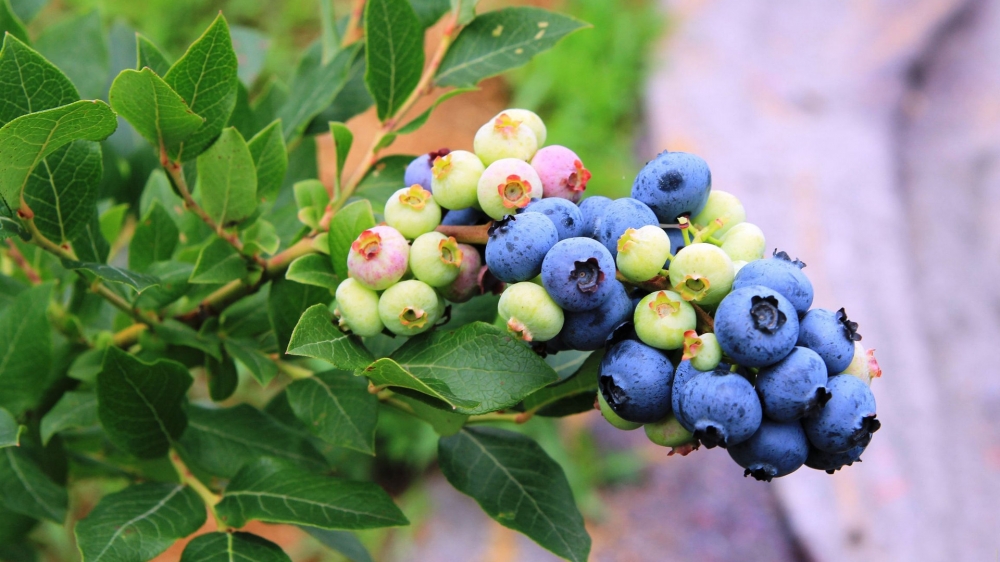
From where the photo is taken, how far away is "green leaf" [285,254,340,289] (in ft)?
2.47

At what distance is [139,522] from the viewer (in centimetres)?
84

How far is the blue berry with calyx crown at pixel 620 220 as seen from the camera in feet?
2.17

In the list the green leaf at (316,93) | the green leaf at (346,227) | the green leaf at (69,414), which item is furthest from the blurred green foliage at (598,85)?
the green leaf at (346,227)

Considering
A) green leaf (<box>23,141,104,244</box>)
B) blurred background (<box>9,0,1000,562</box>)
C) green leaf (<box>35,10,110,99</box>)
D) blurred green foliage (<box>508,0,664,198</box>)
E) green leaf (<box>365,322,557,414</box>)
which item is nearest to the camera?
green leaf (<box>365,322,557,414</box>)

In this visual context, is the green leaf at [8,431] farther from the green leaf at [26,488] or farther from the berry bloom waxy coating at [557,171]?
the berry bloom waxy coating at [557,171]

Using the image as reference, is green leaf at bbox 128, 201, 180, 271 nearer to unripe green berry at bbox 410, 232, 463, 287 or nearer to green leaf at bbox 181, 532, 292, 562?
green leaf at bbox 181, 532, 292, 562

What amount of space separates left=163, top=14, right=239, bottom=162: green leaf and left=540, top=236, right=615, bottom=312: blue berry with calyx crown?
0.39 metres

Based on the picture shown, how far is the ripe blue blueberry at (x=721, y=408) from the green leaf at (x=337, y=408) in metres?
0.37

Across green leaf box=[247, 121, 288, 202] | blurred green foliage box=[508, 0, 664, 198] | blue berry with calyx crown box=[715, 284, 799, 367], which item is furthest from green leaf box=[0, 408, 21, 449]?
blurred green foliage box=[508, 0, 664, 198]

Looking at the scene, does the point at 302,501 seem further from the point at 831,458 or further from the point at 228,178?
the point at 831,458

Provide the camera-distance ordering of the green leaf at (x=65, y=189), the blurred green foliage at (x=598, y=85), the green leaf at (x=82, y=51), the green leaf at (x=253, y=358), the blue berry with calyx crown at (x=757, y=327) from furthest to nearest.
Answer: the blurred green foliage at (x=598, y=85) < the green leaf at (x=82, y=51) < the green leaf at (x=253, y=358) < the green leaf at (x=65, y=189) < the blue berry with calyx crown at (x=757, y=327)

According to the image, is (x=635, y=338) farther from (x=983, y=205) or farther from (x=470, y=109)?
(x=470, y=109)

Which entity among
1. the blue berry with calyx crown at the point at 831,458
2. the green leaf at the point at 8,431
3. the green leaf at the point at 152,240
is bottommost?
the green leaf at the point at 8,431

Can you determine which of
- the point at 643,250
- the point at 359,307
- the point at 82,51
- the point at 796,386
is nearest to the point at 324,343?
the point at 359,307
